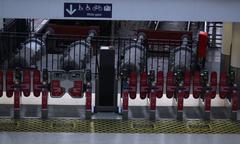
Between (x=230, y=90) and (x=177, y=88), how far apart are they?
1.29 metres

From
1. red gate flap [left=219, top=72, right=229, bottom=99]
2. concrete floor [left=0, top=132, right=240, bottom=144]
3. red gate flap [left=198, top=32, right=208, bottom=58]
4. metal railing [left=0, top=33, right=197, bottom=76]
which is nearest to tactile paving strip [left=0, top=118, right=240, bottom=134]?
concrete floor [left=0, top=132, right=240, bottom=144]

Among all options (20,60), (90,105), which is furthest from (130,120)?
(20,60)

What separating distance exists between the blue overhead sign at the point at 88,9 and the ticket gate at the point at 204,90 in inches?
130

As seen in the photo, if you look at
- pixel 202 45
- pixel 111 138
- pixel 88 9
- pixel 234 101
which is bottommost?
pixel 111 138

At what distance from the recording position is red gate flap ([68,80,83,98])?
15012 mm

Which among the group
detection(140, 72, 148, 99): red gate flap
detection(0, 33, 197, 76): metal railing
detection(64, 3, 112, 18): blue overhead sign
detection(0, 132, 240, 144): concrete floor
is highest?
detection(64, 3, 112, 18): blue overhead sign

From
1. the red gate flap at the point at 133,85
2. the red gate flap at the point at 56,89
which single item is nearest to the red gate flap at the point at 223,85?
the red gate flap at the point at 133,85

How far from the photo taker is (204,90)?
15031 mm

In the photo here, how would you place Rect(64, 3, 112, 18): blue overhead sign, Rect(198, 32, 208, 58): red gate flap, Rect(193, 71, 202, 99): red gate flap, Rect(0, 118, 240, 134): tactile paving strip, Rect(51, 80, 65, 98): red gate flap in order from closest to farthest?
1. Rect(64, 3, 112, 18): blue overhead sign
2. Rect(0, 118, 240, 134): tactile paving strip
3. Rect(51, 80, 65, 98): red gate flap
4. Rect(193, 71, 202, 99): red gate flap
5. Rect(198, 32, 208, 58): red gate flap

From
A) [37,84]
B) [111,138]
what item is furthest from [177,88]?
[37,84]

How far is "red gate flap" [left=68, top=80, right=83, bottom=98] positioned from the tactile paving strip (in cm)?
90

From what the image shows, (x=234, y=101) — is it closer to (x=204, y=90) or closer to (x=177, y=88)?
(x=204, y=90)

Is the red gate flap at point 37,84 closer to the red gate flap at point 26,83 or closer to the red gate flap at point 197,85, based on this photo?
the red gate flap at point 26,83

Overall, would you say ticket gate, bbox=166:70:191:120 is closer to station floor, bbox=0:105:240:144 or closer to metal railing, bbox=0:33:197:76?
station floor, bbox=0:105:240:144
